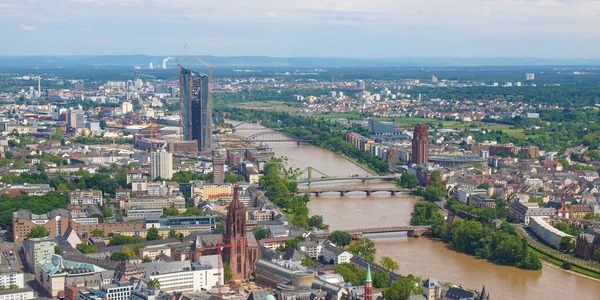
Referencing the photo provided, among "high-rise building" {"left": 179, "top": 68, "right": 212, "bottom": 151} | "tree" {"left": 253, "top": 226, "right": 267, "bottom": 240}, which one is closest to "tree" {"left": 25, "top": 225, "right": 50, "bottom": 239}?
"tree" {"left": 253, "top": 226, "right": 267, "bottom": 240}

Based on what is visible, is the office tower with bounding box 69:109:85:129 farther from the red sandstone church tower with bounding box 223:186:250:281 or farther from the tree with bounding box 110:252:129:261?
the red sandstone church tower with bounding box 223:186:250:281

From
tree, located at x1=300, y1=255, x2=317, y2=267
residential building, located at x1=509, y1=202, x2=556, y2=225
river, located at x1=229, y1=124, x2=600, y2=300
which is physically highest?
tree, located at x1=300, y1=255, x2=317, y2=267

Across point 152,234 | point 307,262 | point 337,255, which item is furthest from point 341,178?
point 307,262

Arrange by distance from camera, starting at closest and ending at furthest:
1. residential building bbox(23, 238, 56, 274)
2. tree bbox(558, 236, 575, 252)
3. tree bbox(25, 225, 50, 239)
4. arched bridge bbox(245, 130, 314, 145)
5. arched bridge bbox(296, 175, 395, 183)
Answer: residential building bbox(23, 238, 56, 274), tree bbox(558, 236, 575, 252), tree bbox(25, 225, 50, 239), arched bridge bbox(296, 175, 395, 183), arched bridge bbox(245, 130, 314, 145)

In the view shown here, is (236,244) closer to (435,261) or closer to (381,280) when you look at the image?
(381,280)

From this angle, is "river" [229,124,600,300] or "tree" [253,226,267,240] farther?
"tree" [253,226,267,240]

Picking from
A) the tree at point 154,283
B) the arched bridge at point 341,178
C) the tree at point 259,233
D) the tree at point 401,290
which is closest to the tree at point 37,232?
the tree at point 259,233

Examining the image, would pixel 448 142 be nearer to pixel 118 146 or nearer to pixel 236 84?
pixel 118 146

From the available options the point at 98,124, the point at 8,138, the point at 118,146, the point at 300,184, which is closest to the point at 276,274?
the point at 300,184
